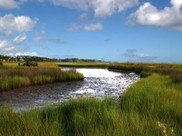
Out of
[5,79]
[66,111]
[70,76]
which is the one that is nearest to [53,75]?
[70,76]

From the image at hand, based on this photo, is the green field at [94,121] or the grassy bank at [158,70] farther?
the grassy bank at [158,70]

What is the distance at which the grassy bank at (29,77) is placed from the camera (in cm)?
3027

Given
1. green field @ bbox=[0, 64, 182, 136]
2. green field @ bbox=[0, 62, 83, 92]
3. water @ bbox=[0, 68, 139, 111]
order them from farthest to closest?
green field @ bbox=[0, 62, 83, 92]
water @ bbox=[0, 68, 139, 111]
green field @ bbox=[0, 64, 182, 136]

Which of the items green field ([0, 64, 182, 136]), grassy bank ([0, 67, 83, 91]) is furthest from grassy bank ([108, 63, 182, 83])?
green field ([0, 64, 182, 136])

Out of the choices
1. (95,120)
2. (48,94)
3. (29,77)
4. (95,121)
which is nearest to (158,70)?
(29,77)

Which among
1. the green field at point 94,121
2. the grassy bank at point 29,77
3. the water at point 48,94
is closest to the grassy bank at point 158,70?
the water at point 48,94

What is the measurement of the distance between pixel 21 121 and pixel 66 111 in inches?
120

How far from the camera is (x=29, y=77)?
35.5 m

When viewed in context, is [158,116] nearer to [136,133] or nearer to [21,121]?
[136,133]

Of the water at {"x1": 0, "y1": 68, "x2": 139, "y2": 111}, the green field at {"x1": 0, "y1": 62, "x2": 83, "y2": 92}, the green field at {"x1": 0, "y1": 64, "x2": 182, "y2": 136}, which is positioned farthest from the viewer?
the green field at {"x1": 0, "y1": 62, "x2": 83, "y2": 92}

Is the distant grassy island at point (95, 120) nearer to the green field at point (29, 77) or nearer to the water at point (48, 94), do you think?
the water at point (48, 94)

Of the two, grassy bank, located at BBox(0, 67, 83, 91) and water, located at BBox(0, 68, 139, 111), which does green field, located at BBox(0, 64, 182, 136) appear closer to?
water, located at BBox(0, 68, 139, 111)

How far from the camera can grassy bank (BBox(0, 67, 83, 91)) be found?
30.3m

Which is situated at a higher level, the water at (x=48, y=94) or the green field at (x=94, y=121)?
the green field at (x=94, y=121)
